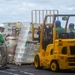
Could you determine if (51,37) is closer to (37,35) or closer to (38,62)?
(38,62)

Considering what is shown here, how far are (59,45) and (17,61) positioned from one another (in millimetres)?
5233

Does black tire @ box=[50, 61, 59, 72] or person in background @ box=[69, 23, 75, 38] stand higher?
person in background @ box=[69, 23, 75, 38]

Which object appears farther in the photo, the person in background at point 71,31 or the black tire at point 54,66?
the person in background at point 71,31

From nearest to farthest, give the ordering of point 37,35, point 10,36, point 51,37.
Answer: point 51,37, point 37,35, point 10,36

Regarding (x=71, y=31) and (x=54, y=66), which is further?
(x=71, y=31)

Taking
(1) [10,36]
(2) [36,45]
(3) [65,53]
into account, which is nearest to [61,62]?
(3) [65,53]

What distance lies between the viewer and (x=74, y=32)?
712 inches

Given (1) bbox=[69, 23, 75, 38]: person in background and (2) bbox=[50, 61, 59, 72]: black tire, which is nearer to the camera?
(2) bbox=[50, 61, 59, 72]: black tire

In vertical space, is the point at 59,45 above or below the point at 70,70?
above

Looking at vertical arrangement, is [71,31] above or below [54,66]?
above

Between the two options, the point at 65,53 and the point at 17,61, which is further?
the point at 17,61

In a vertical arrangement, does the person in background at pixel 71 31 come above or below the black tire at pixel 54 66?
above

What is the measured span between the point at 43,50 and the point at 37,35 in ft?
7.78

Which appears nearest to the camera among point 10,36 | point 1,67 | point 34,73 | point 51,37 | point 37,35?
point 34,73
